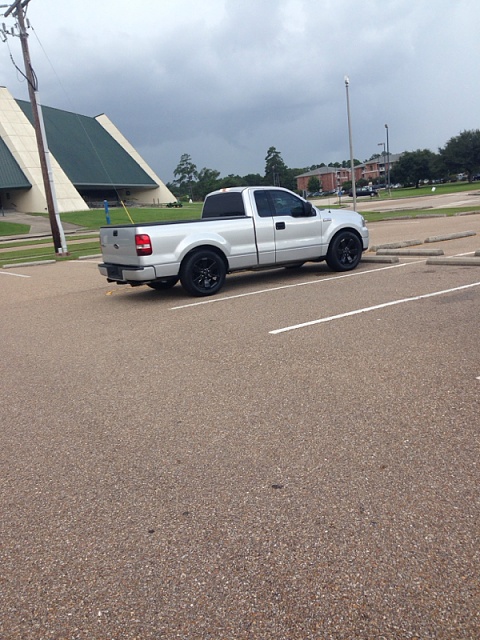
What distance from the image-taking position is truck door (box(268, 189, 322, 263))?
10.4 m

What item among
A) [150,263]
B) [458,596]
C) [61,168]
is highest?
[61,168]

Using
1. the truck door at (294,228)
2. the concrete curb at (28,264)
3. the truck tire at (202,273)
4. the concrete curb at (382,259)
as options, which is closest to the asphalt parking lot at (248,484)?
the truck tire at (202,273)

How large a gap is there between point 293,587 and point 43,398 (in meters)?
3.32

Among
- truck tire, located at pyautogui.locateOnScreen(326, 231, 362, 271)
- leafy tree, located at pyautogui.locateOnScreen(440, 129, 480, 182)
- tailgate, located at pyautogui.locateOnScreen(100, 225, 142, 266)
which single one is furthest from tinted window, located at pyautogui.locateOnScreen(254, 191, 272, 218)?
leafy tree, located at pyautogui.locateOnScreen(440, 129, 480, 182)

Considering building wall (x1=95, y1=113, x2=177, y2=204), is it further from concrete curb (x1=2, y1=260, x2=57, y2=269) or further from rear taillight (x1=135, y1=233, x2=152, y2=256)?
rear taillight (x1=135, y1=233, x2=152, y2=256)

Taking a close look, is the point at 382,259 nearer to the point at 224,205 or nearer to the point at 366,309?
the point at 224,205

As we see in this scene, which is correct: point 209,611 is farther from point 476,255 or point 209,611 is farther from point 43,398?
point 476,255

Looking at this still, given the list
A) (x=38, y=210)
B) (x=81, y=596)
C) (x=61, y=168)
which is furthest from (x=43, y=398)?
(x=61, y=168)

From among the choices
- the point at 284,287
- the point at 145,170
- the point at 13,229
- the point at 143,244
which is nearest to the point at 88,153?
the point at 145,170

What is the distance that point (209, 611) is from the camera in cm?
229

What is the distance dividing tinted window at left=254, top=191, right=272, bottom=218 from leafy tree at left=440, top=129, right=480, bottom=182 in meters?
91.4

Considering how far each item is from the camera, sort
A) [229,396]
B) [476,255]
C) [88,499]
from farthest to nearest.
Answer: [476,255] < [229,396] < [88,499]

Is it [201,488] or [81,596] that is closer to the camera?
[81,596]

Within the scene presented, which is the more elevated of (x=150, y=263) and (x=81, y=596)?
(x=150, y=263)
